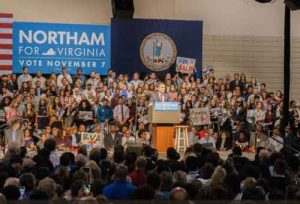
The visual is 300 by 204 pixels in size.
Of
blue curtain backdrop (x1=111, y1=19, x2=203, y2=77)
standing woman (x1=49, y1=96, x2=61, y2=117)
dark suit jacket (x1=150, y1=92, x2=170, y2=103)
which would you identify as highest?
→ blue curtain backdrop (x1=111, y1=19, x2=203, y2=77)

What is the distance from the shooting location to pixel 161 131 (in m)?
17.2

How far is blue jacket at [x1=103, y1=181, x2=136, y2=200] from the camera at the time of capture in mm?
7879

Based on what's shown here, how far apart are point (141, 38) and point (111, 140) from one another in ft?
21.9

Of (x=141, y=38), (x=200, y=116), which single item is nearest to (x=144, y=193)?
(x=200, y=116)

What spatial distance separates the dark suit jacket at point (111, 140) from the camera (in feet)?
58.9

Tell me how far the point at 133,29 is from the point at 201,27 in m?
2.37

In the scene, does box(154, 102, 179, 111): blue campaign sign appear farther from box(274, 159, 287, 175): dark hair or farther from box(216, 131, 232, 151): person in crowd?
box(274, 159, 287, 175): dark hair

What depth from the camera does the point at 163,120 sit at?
17.1 meters

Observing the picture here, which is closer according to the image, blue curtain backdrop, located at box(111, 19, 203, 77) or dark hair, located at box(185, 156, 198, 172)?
dark hair, located at box(185, 156, 198, 172)

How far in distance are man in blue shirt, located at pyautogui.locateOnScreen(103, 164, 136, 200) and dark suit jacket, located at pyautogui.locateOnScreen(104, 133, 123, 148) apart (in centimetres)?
983

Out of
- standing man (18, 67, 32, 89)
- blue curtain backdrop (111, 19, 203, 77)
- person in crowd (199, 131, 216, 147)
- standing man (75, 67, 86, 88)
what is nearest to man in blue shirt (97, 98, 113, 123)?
standing man (75, 67, 86, 88)

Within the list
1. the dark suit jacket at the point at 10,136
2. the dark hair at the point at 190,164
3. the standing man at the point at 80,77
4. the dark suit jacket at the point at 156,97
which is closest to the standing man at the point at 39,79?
the standing man at the point at 80,77

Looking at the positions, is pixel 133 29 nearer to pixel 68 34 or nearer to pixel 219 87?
pixel 68 34

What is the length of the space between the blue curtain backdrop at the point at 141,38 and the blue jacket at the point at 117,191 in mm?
15654
